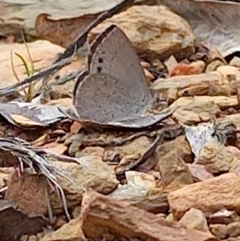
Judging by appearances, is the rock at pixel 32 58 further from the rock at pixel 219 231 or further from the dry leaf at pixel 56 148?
the rock at pixel 219 231

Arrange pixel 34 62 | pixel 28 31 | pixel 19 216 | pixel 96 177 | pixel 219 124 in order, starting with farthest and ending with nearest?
pixel 28 31 < pixel 34 62 < pixel 219 124 < pixel 96 177 < pixel 19 216

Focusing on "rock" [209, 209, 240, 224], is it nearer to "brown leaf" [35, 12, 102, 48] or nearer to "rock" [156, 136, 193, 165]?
"rock" [156, 136, 193, 165]

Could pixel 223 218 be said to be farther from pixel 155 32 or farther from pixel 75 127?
pixel 155 32

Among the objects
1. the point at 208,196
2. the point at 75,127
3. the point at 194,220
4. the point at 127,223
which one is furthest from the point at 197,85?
the point at 127,223

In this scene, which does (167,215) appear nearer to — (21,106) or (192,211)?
(192,211)

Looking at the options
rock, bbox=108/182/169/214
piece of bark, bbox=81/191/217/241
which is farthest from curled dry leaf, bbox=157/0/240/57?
piece of bark, bbox=81/191/217/241

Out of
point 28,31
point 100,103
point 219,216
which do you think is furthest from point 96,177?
point 28,31

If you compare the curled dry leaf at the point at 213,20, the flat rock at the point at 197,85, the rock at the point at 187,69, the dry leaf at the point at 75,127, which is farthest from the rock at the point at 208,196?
the curled dry leaf at the point at 213,20
